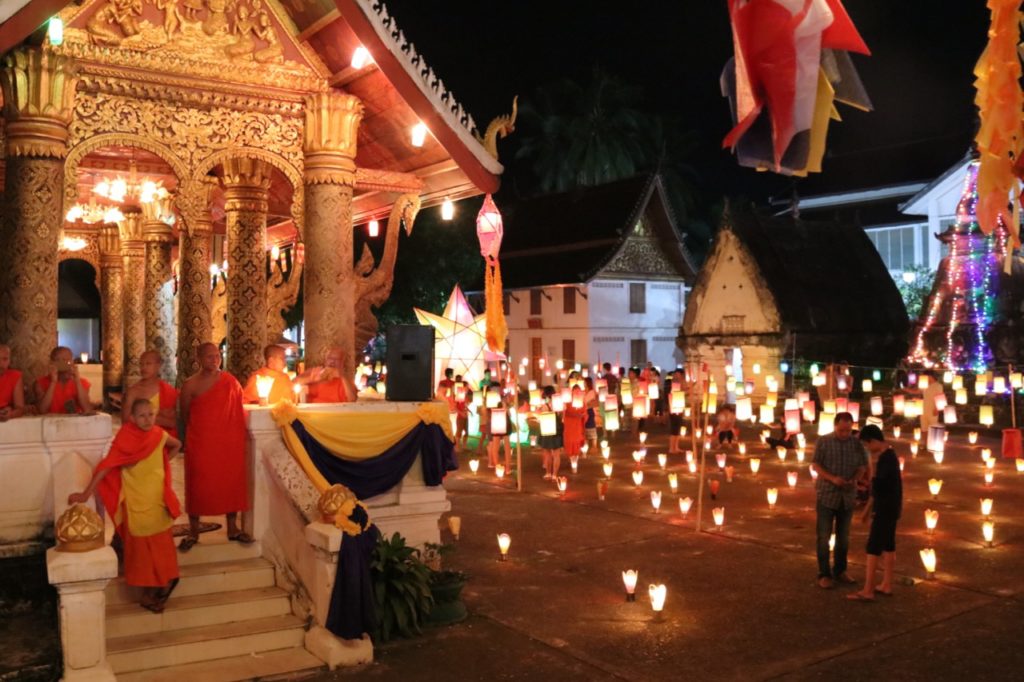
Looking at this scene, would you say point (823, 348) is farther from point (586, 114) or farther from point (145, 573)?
point (586, 114)

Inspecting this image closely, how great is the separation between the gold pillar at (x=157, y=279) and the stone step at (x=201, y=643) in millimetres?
10969

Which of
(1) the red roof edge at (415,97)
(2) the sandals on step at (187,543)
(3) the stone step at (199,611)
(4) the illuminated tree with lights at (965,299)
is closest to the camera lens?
(3) the stone step at (199,611)

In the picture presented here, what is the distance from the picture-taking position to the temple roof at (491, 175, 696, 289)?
38.4 meters

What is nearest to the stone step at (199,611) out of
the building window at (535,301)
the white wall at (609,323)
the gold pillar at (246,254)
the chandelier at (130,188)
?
the gold pillar at (246,254)

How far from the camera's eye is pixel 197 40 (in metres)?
10.1

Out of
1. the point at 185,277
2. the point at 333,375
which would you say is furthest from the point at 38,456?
the point at 185,277

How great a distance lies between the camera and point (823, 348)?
1168 inches

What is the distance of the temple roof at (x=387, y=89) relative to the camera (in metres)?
9.90

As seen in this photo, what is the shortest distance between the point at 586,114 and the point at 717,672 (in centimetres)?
5357

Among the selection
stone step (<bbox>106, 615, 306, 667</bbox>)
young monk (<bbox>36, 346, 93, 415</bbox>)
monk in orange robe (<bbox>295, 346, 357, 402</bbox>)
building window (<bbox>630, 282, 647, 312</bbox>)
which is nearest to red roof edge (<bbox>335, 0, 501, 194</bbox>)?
monk in orange robe (<bbox>295, 346, 357, 402</bbox>)

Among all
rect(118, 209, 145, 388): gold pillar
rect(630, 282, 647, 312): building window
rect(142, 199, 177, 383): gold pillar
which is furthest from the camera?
rect(630, 282, 647, 312): building window

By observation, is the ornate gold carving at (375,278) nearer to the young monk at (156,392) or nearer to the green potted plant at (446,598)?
the young monk at (156,392)

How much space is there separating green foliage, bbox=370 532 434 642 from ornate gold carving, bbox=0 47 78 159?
5.17m

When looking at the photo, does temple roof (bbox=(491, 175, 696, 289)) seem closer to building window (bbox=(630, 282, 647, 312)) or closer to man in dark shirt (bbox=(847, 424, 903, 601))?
building window (bbox=(630, 282, 647, 312))
